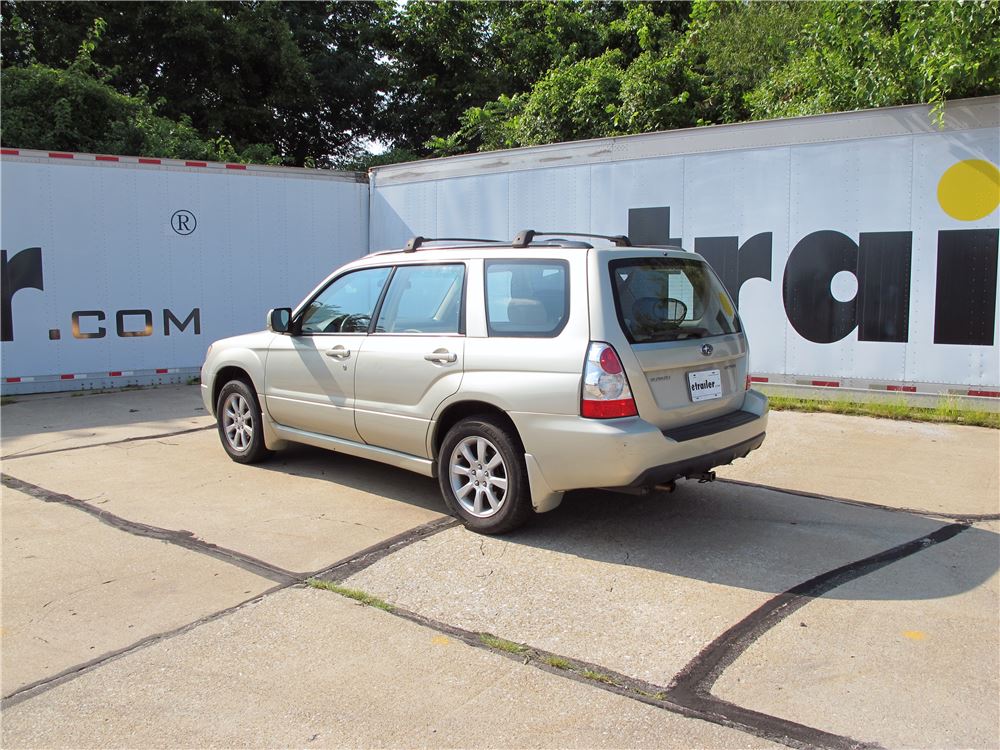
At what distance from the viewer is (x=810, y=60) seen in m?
10.7

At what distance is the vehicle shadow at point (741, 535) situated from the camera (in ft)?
14.4

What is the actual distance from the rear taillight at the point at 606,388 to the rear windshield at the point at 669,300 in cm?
22

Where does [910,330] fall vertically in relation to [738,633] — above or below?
above

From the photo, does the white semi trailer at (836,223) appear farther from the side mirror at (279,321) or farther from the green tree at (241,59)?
the green tree at (241,59)

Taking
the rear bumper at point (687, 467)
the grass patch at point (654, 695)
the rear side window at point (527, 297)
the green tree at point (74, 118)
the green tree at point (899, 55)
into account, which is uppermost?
the green tree at point (74, 118)

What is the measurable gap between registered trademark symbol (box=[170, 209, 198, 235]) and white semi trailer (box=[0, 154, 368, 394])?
0.5 inches

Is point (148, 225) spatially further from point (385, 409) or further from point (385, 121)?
point (385, 121)

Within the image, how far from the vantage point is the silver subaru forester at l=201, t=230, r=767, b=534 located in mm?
4484

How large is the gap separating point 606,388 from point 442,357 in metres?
1.20

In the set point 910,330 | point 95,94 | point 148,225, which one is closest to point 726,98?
point 910,330

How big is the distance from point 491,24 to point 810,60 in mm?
14085

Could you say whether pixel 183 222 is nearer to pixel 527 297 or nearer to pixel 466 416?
pixel 466 416

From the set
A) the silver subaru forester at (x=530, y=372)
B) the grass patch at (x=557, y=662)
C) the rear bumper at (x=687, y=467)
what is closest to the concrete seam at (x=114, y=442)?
the silver subaru forester at (x=530, y=372)

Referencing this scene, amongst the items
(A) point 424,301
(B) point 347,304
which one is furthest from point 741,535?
(B) point 347,304
